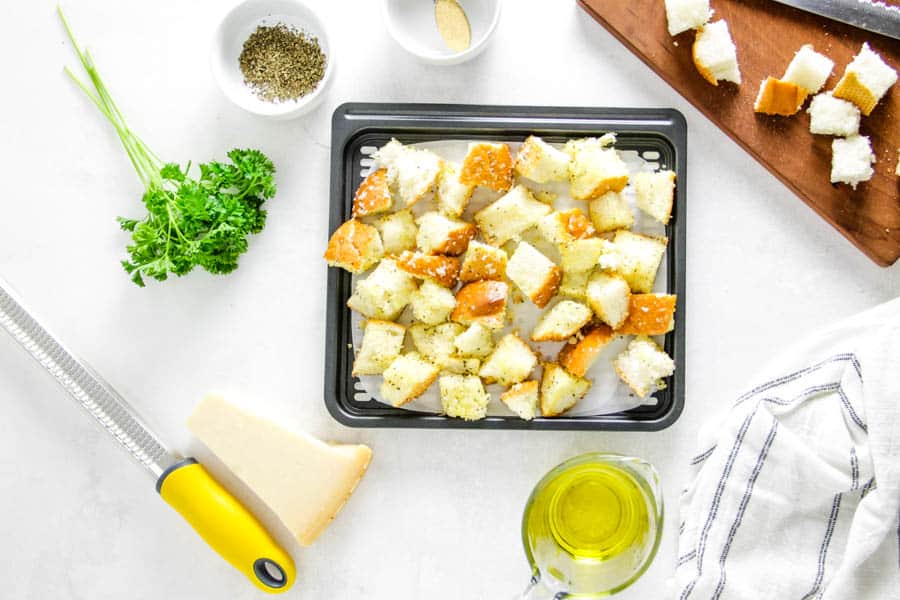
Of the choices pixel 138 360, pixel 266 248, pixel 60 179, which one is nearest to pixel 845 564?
pixel 266 248

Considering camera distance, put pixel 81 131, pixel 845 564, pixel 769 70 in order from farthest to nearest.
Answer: pixel 81 131
pixel 769 70
pixel 845 564

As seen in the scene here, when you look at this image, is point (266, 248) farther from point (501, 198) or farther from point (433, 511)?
point (433, 511)

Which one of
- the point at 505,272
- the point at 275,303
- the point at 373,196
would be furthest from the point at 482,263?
the point at 275,303

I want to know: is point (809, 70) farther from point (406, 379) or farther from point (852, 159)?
point (406, 379)

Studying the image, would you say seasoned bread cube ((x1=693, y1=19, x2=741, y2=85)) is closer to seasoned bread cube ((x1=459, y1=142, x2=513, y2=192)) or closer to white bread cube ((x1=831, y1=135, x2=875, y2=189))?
white bread cube ((x1=831, y1=135, x2=875, y2=189))

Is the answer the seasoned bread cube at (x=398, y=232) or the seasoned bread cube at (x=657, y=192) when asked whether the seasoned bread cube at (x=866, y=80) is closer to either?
the seasoned bread cube at (x=657, y=192)

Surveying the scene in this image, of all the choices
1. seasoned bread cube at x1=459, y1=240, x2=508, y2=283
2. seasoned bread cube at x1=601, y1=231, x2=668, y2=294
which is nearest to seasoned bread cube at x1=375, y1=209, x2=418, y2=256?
seasoned bread cube at x1=459, y1=240, x2=508, y2=283

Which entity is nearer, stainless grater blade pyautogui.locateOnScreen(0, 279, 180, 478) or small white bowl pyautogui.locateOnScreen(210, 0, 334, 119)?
small white bowl pyautogui.locateOnScreen(210, 0, 334, 119)
